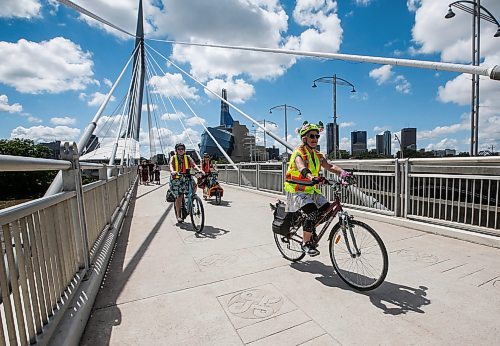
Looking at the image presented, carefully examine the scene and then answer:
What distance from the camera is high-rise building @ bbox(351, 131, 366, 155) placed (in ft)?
234

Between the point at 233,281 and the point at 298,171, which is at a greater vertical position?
the point at 298,171

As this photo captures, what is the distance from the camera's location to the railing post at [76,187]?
2.89 meters

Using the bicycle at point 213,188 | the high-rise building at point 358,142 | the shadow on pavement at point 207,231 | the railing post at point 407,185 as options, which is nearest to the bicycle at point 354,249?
the shadow on pavement at point 207,231

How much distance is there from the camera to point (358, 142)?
8138 cm

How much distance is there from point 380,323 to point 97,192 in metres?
4.04

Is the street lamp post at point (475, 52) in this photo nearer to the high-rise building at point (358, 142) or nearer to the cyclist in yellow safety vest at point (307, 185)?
the cyclist in yellow safety vest at point (307, 185)

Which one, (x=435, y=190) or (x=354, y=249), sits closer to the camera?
(x=354, y=249)

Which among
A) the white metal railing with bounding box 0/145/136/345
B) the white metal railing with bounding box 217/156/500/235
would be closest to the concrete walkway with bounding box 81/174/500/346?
the white metal railing with bounding box 0/145/136/345

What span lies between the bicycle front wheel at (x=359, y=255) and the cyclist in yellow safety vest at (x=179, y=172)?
3659mm

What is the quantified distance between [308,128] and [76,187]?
2620mm

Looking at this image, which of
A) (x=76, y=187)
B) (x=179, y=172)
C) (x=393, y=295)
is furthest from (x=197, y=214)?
(x=393, y=295)

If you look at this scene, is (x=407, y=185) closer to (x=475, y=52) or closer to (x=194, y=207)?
(x=194, y=207)

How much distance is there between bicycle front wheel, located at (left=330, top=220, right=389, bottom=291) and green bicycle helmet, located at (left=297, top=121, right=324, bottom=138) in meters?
1.15

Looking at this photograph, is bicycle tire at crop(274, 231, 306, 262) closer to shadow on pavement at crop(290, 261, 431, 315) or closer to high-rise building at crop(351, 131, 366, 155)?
shadow on pavement at crop(290, 261, 431, 315)
